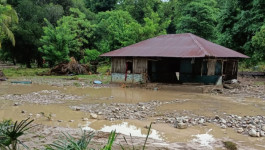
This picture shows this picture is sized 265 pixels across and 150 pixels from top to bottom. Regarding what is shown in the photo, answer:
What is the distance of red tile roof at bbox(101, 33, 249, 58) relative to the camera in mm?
14117

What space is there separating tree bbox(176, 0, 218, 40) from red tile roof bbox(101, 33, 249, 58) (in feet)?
33.4

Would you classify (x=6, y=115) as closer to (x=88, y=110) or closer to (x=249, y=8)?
(x=88, y=110)

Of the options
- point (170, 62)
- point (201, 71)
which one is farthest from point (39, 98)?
point (170, 62)

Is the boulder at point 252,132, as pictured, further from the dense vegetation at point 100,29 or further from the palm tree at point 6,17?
the palm tree at point 6,17

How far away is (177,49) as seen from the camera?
1524cm

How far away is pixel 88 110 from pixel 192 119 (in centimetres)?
377

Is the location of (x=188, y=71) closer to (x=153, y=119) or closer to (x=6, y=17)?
(x=153, y=119)

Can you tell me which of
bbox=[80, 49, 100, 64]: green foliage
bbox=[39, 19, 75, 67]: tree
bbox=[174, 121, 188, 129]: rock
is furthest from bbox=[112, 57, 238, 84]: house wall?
bbox=[39, 19, 75, 67]: tree

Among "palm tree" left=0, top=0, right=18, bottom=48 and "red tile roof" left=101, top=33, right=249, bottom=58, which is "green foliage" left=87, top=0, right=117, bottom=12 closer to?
"palm tree" left=0, top=0, right=18, bottom=48

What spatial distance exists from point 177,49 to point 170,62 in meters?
3.28

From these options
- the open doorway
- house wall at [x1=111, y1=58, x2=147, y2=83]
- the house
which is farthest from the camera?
the open doorway

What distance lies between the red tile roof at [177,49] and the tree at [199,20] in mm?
10175

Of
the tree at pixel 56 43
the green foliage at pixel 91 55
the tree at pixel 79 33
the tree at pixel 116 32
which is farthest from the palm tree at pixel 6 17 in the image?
the tree at pixel 116 32

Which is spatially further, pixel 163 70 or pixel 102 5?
pixel 102 5
